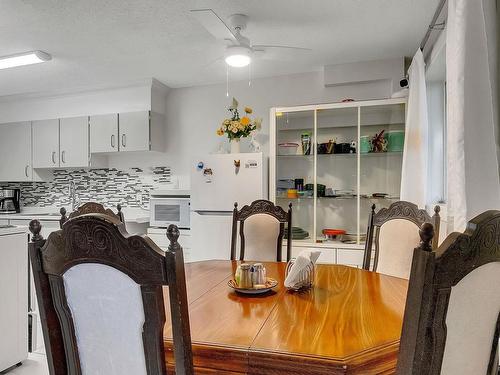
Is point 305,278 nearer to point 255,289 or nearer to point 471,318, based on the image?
point 255,289

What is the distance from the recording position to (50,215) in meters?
4.45

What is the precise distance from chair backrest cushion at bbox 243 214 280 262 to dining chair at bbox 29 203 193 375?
1.73 m

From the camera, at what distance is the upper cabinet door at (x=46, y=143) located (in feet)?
14.8

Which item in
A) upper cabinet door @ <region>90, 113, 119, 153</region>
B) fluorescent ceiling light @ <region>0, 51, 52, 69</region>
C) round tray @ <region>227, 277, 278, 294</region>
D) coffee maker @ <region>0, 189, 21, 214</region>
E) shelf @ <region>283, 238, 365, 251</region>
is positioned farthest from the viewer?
coffee maker @ <region>0, 189, 21, 214</region>

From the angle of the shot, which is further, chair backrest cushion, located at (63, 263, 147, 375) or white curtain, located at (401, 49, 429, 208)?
white curtain, located at (401, 49, 429, 208)

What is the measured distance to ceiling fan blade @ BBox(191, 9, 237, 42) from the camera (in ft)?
7.10

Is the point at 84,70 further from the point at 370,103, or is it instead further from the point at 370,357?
the point at 370,357

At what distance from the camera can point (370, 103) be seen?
330 centimetres

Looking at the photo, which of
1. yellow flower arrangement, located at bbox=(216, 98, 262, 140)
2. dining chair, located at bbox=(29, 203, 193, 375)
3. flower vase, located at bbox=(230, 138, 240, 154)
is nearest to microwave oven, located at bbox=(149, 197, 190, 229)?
flower vase, located at bbox=(230, 138, 240, 154)

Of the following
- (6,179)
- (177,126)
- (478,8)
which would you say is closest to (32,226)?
(478,8)

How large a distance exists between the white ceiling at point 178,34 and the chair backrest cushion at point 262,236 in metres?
1.50

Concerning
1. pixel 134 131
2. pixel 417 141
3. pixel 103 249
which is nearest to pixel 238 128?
pixel 134 131

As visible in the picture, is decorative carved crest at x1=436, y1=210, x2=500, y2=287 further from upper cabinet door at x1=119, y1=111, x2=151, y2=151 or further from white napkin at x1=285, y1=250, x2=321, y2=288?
upper cabinet door at x1=119, y1=111, x2=151, y2=151

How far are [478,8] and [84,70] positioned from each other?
11.5 feet
